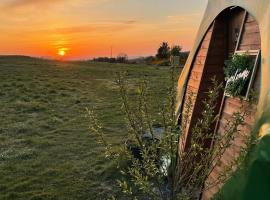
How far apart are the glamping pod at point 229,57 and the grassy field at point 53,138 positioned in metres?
1.35

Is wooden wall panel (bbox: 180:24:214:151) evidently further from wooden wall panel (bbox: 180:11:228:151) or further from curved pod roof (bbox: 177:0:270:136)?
curved pod roof (bbox: 177:0:270:136)

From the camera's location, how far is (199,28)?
745 centimetres

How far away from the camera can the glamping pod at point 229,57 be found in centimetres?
444

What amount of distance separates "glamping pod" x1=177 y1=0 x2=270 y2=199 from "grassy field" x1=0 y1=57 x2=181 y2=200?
135 cm

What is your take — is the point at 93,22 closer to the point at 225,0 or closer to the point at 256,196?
the point at 225,0

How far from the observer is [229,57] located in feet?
19.5

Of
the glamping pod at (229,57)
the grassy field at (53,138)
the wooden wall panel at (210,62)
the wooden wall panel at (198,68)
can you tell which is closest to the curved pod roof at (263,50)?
the glamping pod at (229,57)

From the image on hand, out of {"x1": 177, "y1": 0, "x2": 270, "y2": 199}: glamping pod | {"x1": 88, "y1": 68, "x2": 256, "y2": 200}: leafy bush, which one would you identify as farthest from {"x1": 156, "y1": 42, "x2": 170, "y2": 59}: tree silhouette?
{"x1": 88, "y1": 68, "x2": 256, "y2": 200}: leafy bush

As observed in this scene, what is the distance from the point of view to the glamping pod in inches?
175

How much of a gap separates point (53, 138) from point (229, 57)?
7800 millimetres

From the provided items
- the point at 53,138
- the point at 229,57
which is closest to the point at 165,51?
the point at 53,138

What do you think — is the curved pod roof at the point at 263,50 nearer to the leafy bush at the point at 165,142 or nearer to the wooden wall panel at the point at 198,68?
the leafy bush at the point at 165,142

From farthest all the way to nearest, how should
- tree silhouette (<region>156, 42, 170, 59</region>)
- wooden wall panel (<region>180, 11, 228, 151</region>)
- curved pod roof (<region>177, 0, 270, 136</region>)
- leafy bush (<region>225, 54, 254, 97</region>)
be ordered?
wooden wall panel (<region>180, 11, 228, 151</region>) < tree silhouette (<region>156, 42, 170, 59</region>) < leafy bush (<region>225, 54, 254, 97</region>) < curved pod roof (<region>177, 0, 270, 136</region>)

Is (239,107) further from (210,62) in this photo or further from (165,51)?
(165,51)
